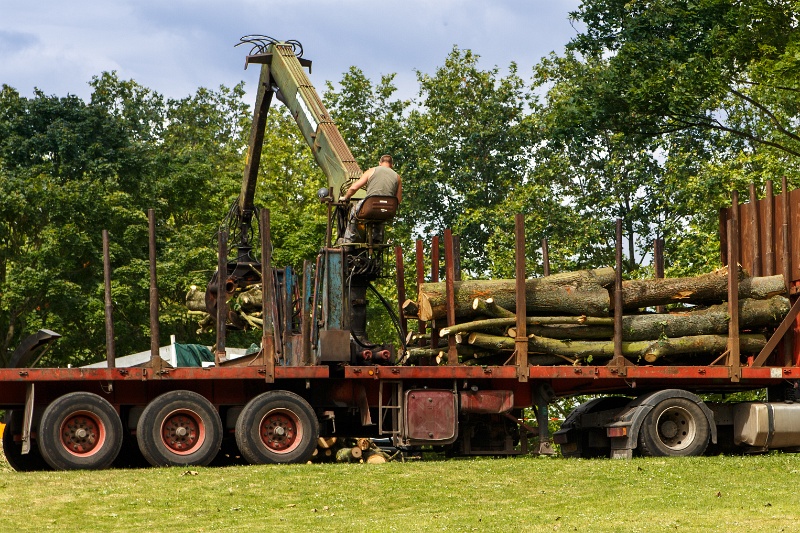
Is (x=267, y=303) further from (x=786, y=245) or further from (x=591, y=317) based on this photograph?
(x=786, y=245)

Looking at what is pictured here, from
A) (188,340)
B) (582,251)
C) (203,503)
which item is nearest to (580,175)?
(582,251)

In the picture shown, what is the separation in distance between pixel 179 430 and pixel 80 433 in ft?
4.15

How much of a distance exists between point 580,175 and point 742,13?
1767cm

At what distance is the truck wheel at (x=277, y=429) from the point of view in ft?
58.8

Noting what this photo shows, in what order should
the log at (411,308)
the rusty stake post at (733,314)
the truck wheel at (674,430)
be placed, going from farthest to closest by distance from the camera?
1. the log at (411,308)
2. the rusty stake post at (733,314)
3. the truck wheel at (674,430)

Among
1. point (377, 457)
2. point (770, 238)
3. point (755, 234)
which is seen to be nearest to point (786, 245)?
point (770, 238)

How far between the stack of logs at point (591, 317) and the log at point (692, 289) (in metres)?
0.01

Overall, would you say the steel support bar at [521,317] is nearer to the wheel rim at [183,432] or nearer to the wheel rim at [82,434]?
the wheel rim at [183,432]

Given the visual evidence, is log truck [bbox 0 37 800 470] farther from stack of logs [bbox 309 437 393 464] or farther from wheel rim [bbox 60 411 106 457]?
Result: stack of logs [bbox 309 437 393 464]

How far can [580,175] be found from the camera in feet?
155

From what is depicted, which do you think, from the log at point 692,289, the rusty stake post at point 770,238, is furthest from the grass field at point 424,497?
the rusty stake post at point 770,238

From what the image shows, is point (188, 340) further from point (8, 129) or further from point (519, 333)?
point (519, 333)

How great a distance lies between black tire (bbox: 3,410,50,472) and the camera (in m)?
18.6

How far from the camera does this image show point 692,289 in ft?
64.7
